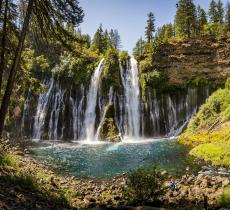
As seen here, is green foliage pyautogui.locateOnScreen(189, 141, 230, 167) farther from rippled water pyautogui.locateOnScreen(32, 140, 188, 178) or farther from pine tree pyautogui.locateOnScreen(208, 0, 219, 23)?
pine tree pyautogui.locateOnScreen(208, 0, 219, 23)

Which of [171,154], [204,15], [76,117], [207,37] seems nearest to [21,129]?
[76,117]

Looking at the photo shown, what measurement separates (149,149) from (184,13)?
162ft

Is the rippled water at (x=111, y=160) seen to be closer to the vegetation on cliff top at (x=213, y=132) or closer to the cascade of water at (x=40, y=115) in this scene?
the vegetation on cliff top at (x=213, y=132)

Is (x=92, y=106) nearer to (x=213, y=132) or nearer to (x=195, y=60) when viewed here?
(x=195, y=60)

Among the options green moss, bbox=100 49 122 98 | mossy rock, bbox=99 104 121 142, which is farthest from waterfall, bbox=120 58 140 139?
mossy rock, bbox=99 104 121 142

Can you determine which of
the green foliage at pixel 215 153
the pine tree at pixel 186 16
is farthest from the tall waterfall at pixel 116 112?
the pine tree at pixel 186 16

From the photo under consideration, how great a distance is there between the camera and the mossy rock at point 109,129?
137 ft

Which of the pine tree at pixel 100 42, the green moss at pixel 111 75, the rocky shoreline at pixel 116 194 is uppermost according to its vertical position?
the pine tree at pixel 100 42

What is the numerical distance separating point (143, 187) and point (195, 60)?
43463 mm

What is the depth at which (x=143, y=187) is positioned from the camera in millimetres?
12594

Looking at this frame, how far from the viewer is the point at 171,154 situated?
27203 mm

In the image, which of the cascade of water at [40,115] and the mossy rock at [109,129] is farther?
the cascade of water at [40,115]

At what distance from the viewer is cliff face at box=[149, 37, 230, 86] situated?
48594mm

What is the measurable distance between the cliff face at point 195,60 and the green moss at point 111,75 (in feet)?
20.2
